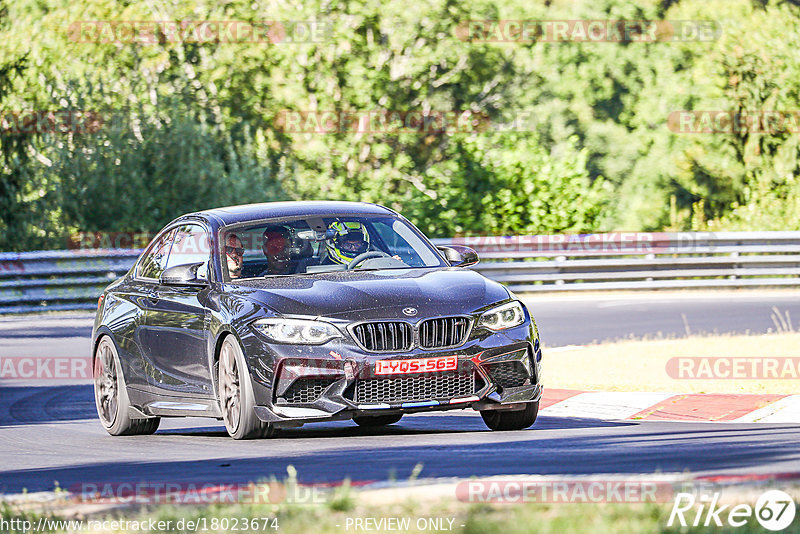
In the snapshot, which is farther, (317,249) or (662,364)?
(662,364)

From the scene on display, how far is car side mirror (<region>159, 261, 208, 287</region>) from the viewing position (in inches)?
387

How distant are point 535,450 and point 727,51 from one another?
34.1 metres

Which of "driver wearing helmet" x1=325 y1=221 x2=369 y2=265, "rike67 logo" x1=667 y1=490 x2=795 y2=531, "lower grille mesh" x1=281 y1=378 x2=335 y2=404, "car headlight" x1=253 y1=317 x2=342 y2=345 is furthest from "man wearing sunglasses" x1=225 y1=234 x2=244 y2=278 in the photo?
"rike67 logo" x1=667 y1=490 x2=795 y2=531

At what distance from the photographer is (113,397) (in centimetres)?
1093

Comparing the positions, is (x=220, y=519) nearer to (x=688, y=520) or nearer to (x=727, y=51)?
(x=688, y=520)

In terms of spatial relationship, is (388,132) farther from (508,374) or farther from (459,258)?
(508,374)

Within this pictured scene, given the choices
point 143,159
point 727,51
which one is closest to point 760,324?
point 143,159

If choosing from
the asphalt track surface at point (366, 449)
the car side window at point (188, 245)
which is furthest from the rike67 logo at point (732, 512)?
the car side window at point (188, 245)

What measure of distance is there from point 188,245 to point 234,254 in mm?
1155

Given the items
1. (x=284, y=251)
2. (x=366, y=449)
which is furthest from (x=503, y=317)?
(x=284, y=251)

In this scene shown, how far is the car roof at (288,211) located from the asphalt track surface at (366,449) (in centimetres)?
151

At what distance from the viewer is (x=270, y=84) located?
42062 millimetres

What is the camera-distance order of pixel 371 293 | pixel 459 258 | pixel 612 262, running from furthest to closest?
pixel 612 262 → pixel 459 258 → pixel 371 293

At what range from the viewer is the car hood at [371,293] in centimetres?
888
